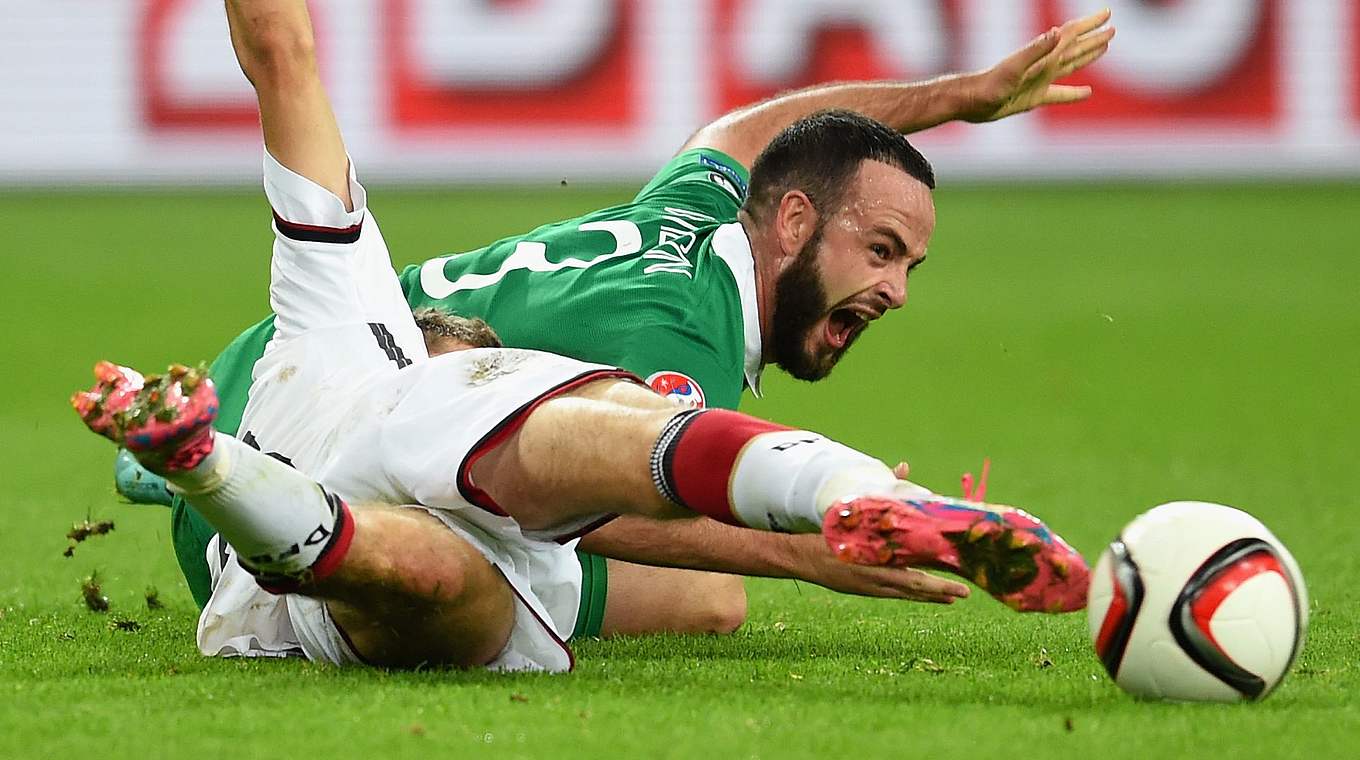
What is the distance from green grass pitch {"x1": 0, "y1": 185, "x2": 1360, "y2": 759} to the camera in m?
2.63

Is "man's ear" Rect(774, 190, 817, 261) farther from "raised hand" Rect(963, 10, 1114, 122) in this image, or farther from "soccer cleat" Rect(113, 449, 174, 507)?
"soccer cleat" Rect(113, 449, 174, 507)

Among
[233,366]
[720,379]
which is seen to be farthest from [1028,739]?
[233,366]

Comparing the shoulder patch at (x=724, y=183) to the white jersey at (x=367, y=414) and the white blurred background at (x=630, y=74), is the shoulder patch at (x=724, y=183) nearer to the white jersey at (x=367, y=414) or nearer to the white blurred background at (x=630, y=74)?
the white jersey at (x=367, y=414)

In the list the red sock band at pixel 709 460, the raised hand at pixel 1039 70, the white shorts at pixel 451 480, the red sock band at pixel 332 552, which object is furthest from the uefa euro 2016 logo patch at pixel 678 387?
the raised hand at pixel 1039 70

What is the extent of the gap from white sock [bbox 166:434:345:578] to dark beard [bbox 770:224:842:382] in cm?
161

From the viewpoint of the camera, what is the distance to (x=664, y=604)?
378cm

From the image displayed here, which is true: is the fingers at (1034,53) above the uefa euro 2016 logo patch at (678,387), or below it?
above

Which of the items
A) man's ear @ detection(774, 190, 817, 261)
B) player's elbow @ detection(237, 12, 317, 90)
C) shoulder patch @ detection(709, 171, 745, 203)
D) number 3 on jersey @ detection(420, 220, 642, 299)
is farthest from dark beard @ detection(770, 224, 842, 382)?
player's elbow @ detection(237, 12, 317, 90)

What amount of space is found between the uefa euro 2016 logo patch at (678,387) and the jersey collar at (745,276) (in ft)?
1.43

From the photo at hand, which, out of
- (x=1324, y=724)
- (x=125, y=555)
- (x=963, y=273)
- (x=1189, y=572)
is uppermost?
(x=1189, y=572)

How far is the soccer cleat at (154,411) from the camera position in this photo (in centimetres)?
260

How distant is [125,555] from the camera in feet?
16.2

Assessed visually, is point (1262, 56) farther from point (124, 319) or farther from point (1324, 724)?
point (1324, 724)

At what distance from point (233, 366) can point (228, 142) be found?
898 cm
